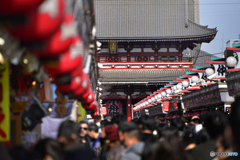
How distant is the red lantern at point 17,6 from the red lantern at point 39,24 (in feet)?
0.24

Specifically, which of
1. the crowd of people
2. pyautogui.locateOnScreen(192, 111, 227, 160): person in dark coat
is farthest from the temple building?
pyautogui.locateOnScreen(192, 111, 227, 160): person in dark coat

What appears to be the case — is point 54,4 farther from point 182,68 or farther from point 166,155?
point 182,68

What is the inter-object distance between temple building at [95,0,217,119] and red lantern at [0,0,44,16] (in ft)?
93.3

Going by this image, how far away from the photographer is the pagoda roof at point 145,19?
32.1m

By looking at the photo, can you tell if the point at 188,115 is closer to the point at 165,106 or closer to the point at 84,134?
the point at 165,106

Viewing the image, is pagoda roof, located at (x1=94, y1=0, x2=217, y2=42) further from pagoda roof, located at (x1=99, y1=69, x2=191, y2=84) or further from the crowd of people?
the crowd of people

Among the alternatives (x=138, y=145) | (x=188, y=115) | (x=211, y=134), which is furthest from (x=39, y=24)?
(x=188, y=115)

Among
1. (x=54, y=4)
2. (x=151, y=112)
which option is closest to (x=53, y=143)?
(x=54, y=4)

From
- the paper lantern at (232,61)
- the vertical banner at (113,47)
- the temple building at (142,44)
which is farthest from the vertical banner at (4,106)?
the vertical banner at (113,47)

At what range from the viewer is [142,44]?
3225 centimetres

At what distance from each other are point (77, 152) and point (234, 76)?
7962mm

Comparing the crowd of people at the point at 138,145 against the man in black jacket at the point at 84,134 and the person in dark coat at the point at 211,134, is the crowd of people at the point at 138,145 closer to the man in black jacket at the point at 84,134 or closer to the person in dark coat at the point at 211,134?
the person in dark coat at the point at 211,134

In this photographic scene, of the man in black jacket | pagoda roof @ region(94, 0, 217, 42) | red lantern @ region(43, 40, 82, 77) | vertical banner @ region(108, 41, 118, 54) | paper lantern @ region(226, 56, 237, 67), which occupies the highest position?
pagoda roof @ region(94, 0, 217, 42)

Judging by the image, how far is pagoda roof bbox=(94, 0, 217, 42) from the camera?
1265 inches
